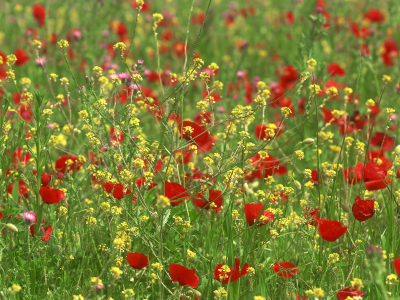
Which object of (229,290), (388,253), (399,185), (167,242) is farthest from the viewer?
(399,185)

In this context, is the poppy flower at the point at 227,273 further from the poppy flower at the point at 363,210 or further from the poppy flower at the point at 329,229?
the poppy flower at the point at 363,210

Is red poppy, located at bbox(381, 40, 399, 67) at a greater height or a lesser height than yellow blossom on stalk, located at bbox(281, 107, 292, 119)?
lesser

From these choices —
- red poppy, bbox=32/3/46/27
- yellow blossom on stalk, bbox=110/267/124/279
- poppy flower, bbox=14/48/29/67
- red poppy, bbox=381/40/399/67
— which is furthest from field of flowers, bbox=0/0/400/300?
red poppy, bbox=32/3/46/27

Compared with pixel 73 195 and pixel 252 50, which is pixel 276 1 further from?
pixel 73 195

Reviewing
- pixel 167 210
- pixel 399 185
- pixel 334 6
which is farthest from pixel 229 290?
pixel 334 6

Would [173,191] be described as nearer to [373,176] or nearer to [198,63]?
[198,63]

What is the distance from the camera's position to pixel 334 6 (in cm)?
480

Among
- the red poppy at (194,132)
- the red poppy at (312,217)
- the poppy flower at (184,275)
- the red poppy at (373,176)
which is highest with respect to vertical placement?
the red poppy at (194,132)

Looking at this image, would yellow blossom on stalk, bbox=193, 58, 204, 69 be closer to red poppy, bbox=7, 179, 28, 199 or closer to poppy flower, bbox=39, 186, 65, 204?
poppy flower, bbox=39, 186, 65, 204

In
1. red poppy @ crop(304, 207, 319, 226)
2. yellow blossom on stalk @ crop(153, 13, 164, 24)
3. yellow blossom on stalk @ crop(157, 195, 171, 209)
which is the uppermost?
yellow blossom on stalk @ crop(153, 13, 164, 24)

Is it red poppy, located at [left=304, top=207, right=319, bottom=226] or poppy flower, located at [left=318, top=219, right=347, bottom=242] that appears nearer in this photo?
poppy flower, located at [left=318, top=219, right=347, bottom=242]

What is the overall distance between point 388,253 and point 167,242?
76cm

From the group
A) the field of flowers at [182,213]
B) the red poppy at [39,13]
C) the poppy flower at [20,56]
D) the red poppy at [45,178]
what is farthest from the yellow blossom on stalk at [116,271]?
the red poppy at [39,13]

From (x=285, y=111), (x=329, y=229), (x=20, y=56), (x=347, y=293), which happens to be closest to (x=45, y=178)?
(x=285, y=111)
